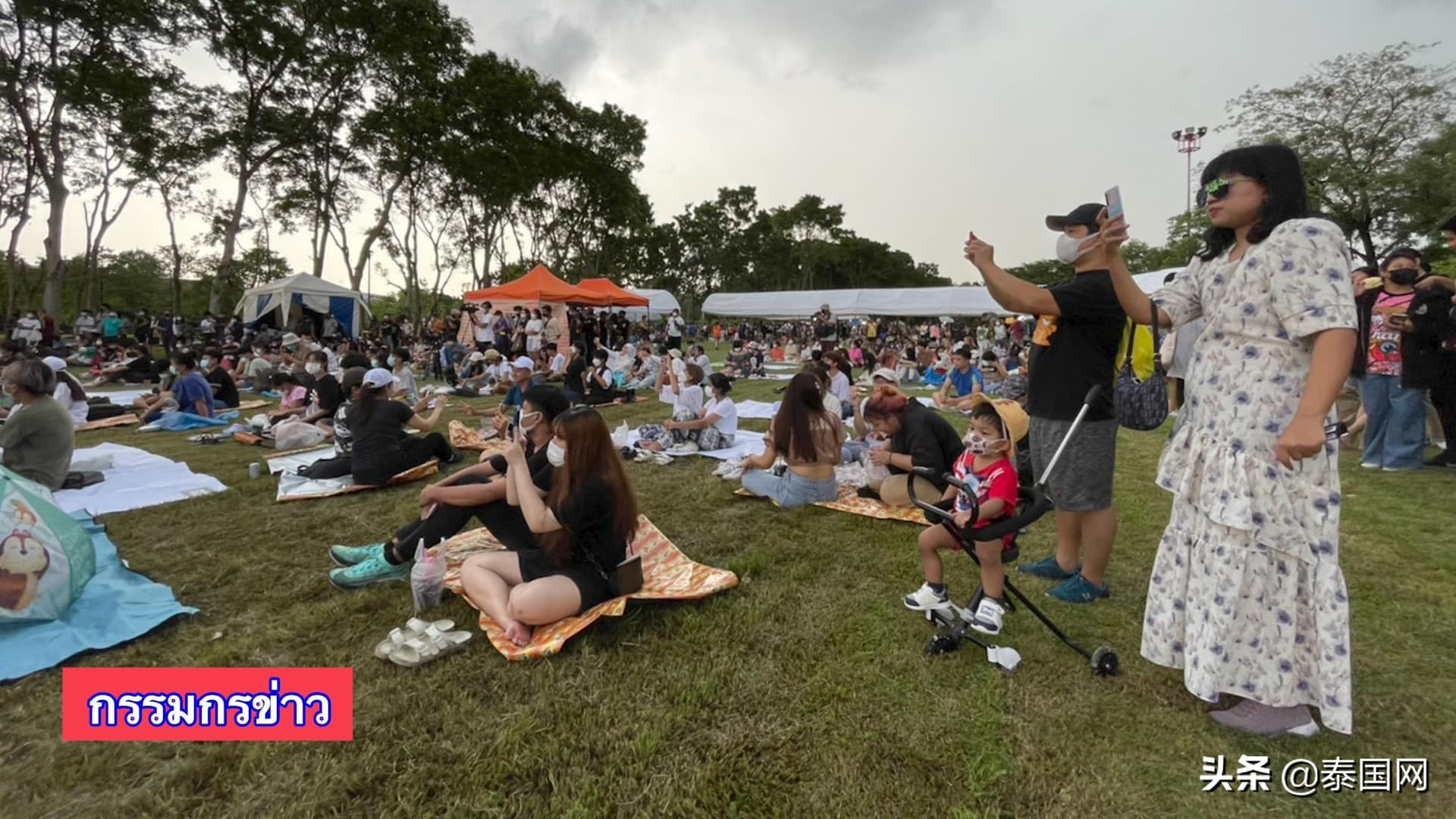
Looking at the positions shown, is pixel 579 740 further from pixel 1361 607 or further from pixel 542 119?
pixel 542 119

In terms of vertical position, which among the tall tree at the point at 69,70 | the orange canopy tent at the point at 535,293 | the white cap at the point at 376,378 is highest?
the tall tree at the point at 69,70

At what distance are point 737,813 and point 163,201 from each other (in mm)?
32302

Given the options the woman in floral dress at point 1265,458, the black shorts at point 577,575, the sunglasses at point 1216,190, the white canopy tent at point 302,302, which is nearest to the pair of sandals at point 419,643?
the black shorts at point 577,575

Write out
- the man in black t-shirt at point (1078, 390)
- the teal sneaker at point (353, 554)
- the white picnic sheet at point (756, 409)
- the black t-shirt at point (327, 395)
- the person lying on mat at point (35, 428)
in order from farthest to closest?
the white picnic sheet at point (756, 409)
the black t-shirt at point (327, 395)
the person lying on mat at point (35, 428)
the teal sneaker at point (353, 554)
the man in black t-shirt at point (1078, 390)

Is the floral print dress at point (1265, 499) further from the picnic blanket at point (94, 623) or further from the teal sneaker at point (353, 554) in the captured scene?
the picnic blanket at point (94, 623)

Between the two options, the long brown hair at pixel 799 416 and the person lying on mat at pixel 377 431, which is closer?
the long brown hair at pixel 799 416

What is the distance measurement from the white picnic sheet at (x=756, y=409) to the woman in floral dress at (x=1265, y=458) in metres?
7.73

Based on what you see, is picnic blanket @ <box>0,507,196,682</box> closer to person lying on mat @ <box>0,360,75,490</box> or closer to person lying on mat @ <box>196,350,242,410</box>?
person lying on mat @ <box>0,360,75,490</box>

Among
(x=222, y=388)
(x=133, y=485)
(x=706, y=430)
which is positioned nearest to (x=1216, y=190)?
(x=706, y=430)

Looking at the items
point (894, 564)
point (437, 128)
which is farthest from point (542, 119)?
point (894, 564)

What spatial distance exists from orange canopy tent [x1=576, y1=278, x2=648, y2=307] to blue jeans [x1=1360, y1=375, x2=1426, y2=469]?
17.6 meters

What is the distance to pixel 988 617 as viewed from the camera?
2.73m

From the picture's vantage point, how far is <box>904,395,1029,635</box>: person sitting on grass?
8.98 ft

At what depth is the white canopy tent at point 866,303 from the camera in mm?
27095
